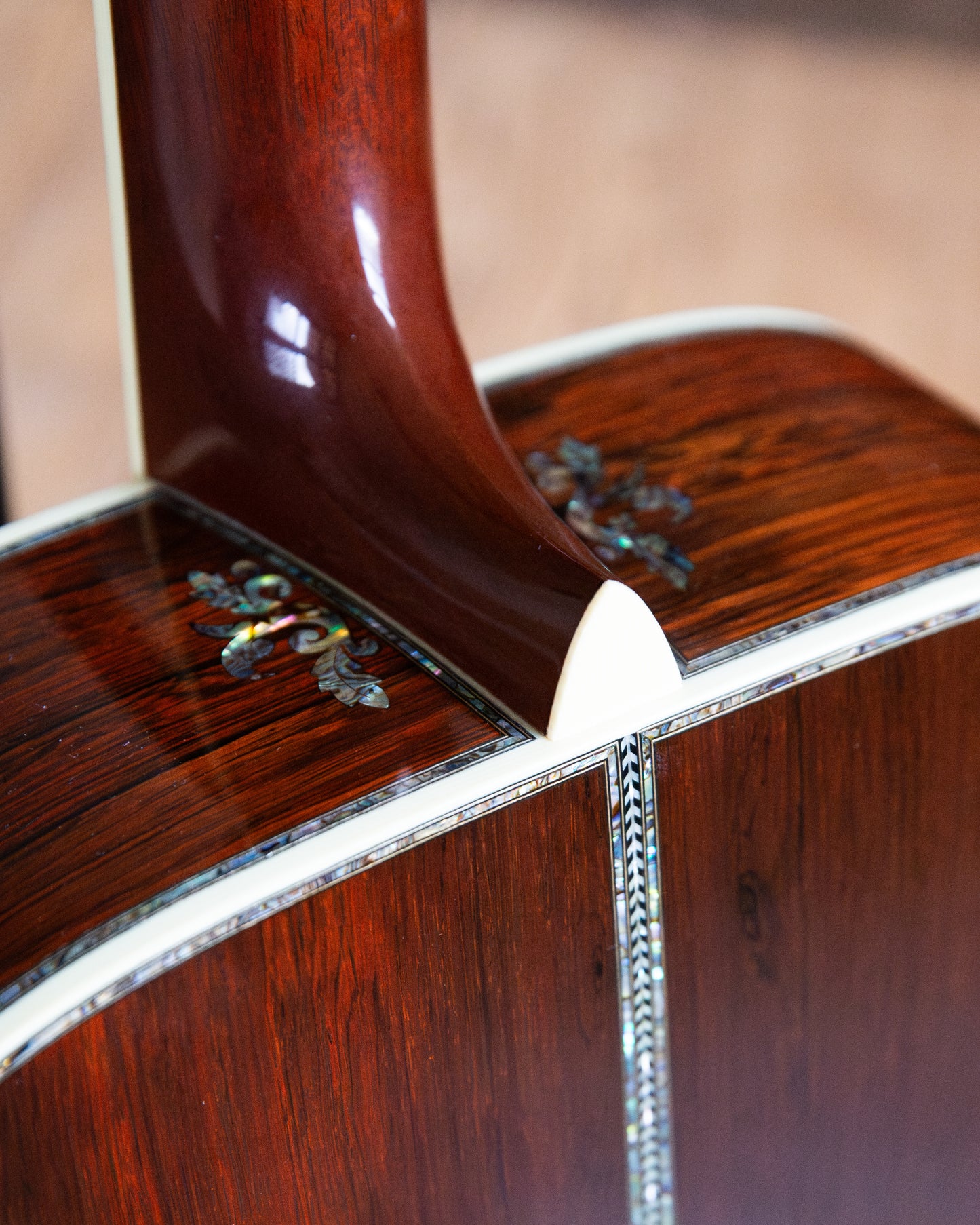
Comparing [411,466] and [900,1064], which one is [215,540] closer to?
[411,466]

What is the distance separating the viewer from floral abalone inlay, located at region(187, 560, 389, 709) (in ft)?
1.66

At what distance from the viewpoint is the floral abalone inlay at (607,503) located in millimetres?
578

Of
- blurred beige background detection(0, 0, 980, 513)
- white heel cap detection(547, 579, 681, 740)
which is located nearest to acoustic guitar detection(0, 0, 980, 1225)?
white heel cap detection(547, 579, 681, 740)

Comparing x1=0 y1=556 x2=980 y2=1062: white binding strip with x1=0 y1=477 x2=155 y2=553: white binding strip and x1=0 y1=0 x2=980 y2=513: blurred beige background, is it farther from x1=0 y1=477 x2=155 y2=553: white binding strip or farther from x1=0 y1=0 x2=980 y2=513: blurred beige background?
x1=0 y1=0 x2=980 y2=513: blurred beige background

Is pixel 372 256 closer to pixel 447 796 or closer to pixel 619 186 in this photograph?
pixel 447 796

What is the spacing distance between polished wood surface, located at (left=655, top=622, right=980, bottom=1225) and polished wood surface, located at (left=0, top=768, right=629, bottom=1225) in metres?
0.05

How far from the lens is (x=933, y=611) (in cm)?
54

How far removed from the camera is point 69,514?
1.98 ft

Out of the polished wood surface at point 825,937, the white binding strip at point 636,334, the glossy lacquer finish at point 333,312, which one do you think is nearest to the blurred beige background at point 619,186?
the white binding strip at point 636,334

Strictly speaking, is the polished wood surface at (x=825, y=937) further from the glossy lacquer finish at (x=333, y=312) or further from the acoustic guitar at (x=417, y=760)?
the glossy lacquer finish at (x=333, y=312)

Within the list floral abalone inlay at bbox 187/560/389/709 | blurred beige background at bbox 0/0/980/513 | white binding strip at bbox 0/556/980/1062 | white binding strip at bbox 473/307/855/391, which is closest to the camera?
white binding strip at bbox 0/556/980/1062

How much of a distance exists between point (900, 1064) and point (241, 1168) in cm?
32

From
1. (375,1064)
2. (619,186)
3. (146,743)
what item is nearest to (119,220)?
(146,743)

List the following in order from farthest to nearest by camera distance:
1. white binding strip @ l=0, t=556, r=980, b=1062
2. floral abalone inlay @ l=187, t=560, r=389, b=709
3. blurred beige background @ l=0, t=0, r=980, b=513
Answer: blurred beige background @ l=0, t=0, r=980, b=513
floral abalone inlay @ l=187, t=560, r=389, b=709
white binding strip @ l=0, t=556, r=980, b=1062
